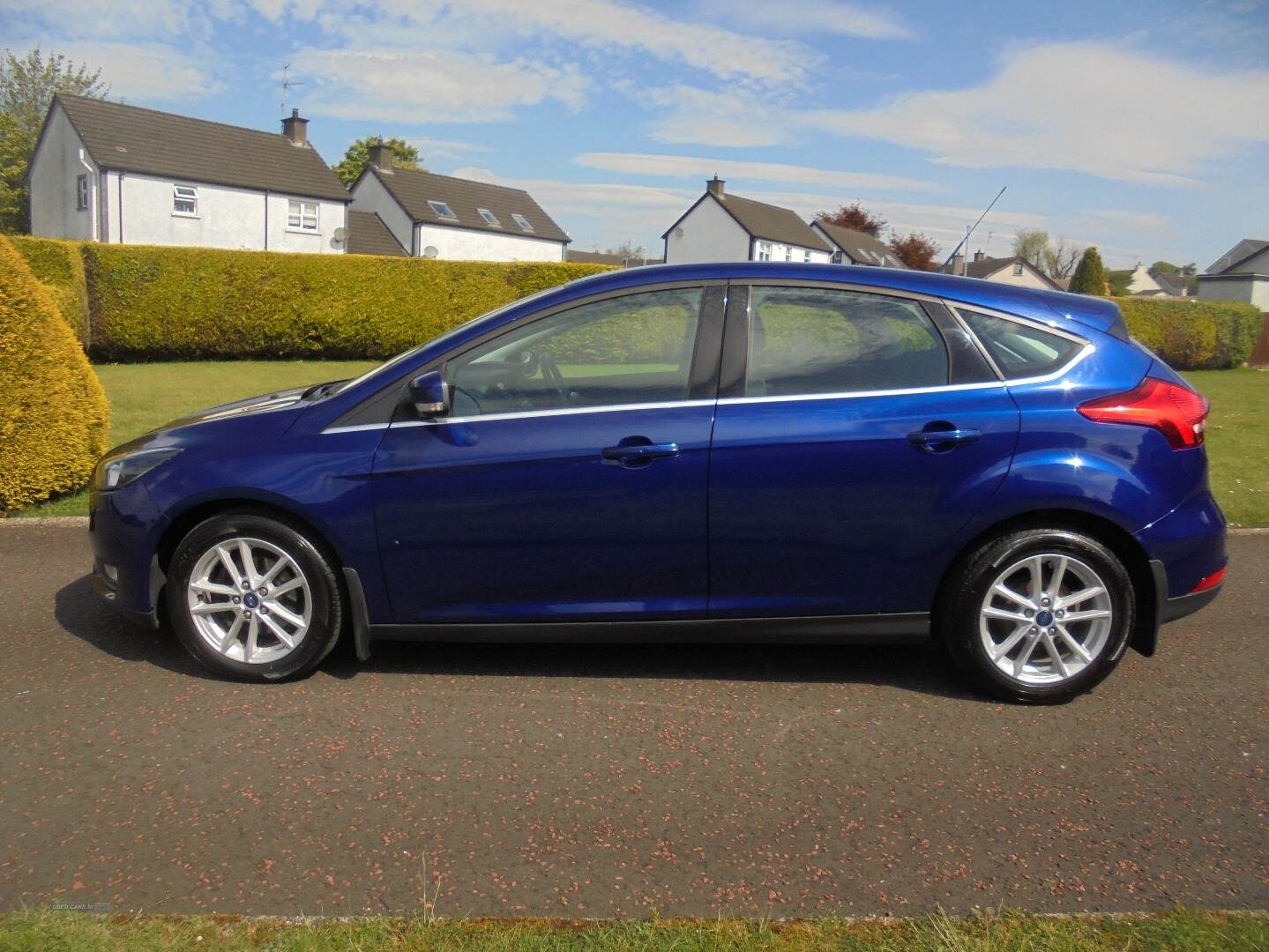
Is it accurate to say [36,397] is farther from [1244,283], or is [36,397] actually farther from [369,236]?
[1244,283]

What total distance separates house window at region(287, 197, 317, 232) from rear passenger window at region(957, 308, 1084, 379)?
1723 inches

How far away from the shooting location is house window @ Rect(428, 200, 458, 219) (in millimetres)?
53694

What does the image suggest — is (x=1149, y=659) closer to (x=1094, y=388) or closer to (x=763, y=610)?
(x=1094, y=388)

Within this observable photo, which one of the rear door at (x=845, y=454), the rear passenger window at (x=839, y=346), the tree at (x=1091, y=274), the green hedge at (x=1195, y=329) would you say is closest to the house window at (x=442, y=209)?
the tree at (x=1091, y=274)

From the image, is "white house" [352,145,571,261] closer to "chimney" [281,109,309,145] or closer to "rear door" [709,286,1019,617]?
"chimney" [281,109,309,145]

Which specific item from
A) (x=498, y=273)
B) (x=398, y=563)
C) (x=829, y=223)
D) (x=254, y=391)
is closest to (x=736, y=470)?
(x=398, y=563)

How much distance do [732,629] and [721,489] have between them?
60cm

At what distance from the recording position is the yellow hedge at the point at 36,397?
740 cm

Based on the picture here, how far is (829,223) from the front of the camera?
79312 mm

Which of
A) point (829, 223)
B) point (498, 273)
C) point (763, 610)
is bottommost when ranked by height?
point (763, 610)

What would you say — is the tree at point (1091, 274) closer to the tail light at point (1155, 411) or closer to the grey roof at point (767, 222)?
the grey roof at point (767, 222)

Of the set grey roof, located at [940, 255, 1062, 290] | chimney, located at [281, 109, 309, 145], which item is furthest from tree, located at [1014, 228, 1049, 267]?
chimney, located at [281, 109, 309, 145]

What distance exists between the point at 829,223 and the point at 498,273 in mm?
59480

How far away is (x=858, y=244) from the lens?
75.3 meters
